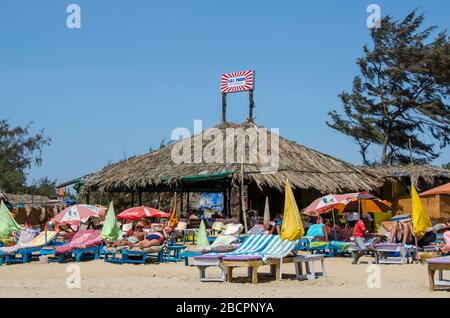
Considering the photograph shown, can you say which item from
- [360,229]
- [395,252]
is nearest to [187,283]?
[360,229]

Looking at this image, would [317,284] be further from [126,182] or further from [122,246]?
[126,182]

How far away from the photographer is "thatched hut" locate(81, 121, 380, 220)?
854 inches

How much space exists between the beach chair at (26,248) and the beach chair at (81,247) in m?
0.56

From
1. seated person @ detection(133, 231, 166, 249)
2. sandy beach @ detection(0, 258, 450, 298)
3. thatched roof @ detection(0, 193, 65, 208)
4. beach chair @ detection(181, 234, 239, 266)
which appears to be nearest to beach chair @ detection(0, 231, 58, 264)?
sandy beach @ detection(0, 258, 450, 298)

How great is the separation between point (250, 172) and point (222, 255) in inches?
395

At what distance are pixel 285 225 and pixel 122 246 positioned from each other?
471cm

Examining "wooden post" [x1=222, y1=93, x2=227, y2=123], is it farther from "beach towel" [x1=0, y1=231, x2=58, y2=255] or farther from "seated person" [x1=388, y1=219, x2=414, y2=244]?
"seated person" [x1=388, y1=219, x2=414, y2=244]

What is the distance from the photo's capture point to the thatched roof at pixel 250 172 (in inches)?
853

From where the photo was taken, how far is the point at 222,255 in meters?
11.2

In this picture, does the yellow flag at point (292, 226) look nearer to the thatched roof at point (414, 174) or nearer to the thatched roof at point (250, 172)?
the thatched roof at point (250, 172)

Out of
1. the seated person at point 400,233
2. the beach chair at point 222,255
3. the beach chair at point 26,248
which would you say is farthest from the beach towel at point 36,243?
the seated person at point 400,233

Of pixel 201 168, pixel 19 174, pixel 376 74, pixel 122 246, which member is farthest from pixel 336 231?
pixel 19 174

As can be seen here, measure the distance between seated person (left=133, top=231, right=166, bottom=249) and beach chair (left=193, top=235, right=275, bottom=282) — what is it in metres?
3.10

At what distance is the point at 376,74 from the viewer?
36312mm
